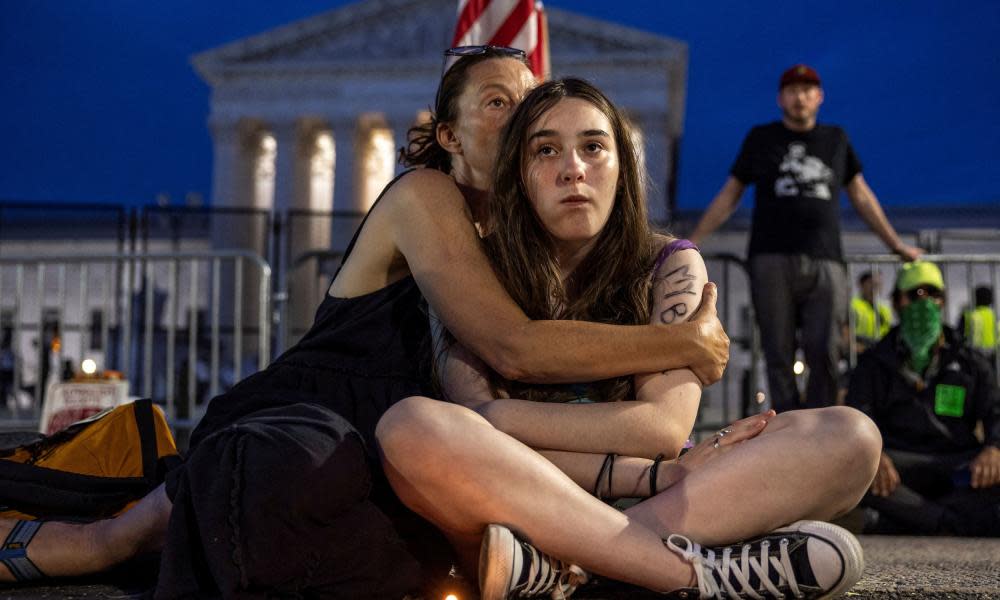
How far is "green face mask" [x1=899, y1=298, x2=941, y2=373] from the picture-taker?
5.26 metres

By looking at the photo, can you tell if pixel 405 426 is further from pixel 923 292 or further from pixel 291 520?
pixel 923 292

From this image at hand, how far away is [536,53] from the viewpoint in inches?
233

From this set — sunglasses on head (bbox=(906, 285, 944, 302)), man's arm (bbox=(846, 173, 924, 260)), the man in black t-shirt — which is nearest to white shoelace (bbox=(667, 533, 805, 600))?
the man in black t-shirt

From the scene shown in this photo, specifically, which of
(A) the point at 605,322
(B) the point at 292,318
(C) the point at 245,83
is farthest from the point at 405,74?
(A) the point at 605,322

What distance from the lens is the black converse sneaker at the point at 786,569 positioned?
201cm

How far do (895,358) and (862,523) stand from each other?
1034mm

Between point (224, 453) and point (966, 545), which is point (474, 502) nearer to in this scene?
point (224, 453)

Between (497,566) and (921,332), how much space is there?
13.4 feet

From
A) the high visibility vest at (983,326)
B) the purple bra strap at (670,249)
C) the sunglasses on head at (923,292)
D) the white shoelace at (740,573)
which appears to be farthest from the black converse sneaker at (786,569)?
the high visibility vest at (983,326)

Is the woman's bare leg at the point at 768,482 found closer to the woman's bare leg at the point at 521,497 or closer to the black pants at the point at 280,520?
the woman's bare leg at the point at 521,497

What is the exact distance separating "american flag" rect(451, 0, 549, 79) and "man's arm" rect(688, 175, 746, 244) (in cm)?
139

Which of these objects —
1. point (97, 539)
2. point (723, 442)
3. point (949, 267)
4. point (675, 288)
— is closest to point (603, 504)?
point (723, 442)

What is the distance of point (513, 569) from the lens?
198cm

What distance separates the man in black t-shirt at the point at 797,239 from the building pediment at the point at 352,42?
106 ft
